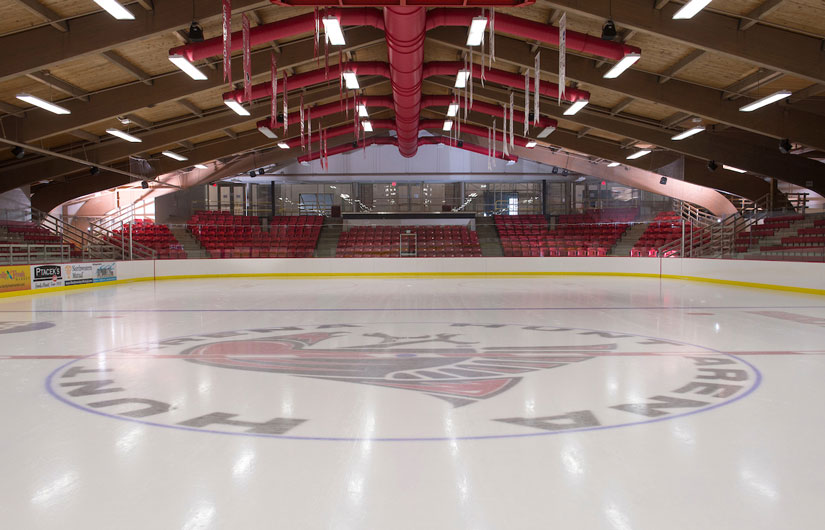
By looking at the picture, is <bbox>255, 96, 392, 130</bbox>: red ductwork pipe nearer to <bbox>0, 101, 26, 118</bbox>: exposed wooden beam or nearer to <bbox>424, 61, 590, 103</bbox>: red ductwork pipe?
<bbox>424, 61, 590, 103</bbox>: red ductwork pipe

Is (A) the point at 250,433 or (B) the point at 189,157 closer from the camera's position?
(A) the point at 250,433

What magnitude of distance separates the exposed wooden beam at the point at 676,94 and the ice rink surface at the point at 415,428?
7532 mm

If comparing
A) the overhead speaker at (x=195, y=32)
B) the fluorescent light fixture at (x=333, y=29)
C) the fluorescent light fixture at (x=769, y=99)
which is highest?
the overhead speaker at (x=195, y=32)

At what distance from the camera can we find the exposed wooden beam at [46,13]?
8469mm

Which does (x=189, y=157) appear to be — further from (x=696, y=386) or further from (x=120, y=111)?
(x=696, y=386)

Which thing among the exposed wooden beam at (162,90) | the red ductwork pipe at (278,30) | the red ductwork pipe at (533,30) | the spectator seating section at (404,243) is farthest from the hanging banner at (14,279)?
the red ductwork pipe at (533,30)

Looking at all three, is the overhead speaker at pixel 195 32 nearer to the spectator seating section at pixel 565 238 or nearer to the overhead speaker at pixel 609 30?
the overhead speaker at pixel 609 30

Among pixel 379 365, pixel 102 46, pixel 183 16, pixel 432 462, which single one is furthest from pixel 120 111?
pixel 432 462

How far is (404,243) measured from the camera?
2228cm

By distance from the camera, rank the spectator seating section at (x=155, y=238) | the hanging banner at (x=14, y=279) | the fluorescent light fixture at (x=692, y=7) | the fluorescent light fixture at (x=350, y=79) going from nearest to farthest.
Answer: the fluorescent light fixture at (x=692, y=7), the fluorescent light fixture at (x=350, y=79), the hanging banner at (x=14, y=279), the spectator seating section at (x=155, y=238)

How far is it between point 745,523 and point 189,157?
2233 cm

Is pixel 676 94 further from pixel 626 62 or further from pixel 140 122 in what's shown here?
pixel 140 122

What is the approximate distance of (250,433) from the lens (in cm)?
343

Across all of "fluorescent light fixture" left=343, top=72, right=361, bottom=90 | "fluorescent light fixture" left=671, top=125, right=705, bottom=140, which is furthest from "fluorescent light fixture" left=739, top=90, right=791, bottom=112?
"fluorescent light fixture" left=343, top=72, right=361, bottom=90
